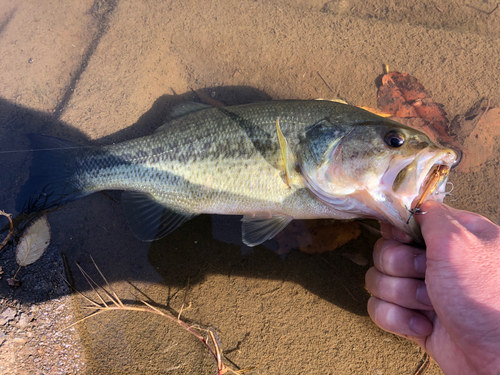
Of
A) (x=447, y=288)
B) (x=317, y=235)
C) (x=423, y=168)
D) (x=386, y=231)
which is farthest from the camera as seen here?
(x=317, y=235)

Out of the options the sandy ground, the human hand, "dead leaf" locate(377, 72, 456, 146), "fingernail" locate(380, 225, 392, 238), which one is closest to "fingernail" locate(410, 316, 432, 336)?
the human hand

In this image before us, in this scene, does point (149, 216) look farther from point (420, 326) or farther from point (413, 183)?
point (420, 326)

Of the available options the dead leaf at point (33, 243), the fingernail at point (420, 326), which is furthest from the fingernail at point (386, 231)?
the dead leaf at point (33, 243)

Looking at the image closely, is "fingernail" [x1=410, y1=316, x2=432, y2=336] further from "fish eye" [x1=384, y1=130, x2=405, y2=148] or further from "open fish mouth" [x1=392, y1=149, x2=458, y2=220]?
"fish eye" [x1=384, y1=130, x2=405, y2=148]

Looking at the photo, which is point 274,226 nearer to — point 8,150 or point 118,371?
point 118,371

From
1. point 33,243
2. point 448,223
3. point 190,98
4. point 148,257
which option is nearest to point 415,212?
point 448,223

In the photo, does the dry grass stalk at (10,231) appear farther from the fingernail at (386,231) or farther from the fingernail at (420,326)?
the fingernail at (420,326)

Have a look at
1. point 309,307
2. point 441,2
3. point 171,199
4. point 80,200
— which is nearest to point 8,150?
point 80,200
